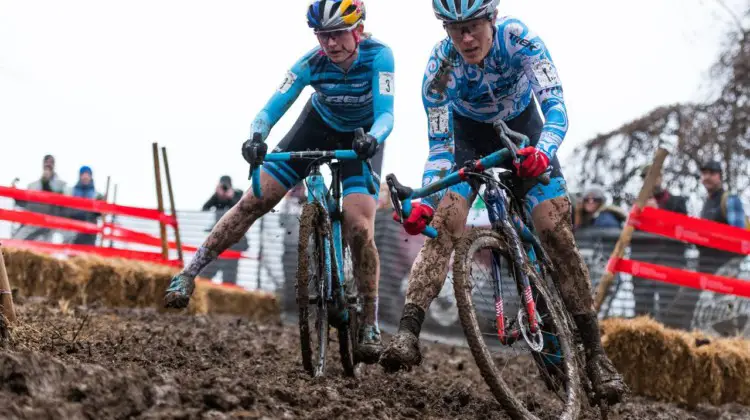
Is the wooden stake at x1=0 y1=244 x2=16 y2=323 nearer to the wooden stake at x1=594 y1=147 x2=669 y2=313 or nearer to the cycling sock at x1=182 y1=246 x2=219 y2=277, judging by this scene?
the cycling sock at x1=182 y1=246 x2=219 y2=277

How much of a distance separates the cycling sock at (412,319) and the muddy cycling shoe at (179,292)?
1.66 metres

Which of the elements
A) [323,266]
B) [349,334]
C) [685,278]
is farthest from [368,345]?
[685,278]

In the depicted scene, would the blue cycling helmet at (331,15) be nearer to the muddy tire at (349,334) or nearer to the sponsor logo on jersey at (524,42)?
the sponsor logo on jersey at (524,42)

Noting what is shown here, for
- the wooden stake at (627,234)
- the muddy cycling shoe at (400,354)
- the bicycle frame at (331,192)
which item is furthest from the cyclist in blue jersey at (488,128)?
the wooden stake at (627,234)

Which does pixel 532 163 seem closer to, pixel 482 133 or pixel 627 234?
pixel 482 133

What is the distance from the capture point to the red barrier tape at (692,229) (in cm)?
895

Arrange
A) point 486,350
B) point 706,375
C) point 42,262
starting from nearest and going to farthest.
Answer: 1. point 486,350
2. point 706,375
3. point 42,262

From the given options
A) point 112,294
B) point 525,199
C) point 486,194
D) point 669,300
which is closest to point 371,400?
point 486,194

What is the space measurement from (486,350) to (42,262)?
7994mm

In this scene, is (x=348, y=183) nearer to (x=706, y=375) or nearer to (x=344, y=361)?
(x=344, y=361)

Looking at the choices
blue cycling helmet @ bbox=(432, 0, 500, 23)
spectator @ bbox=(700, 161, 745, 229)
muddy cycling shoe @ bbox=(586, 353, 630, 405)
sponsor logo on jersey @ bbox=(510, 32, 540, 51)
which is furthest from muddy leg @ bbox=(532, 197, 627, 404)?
spectator @ bbox=(700, 161, 745, 229)

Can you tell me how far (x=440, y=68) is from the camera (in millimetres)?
5270

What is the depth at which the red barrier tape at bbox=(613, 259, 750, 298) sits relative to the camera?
8688mm

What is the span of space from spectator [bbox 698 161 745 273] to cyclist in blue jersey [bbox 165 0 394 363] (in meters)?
4.50
